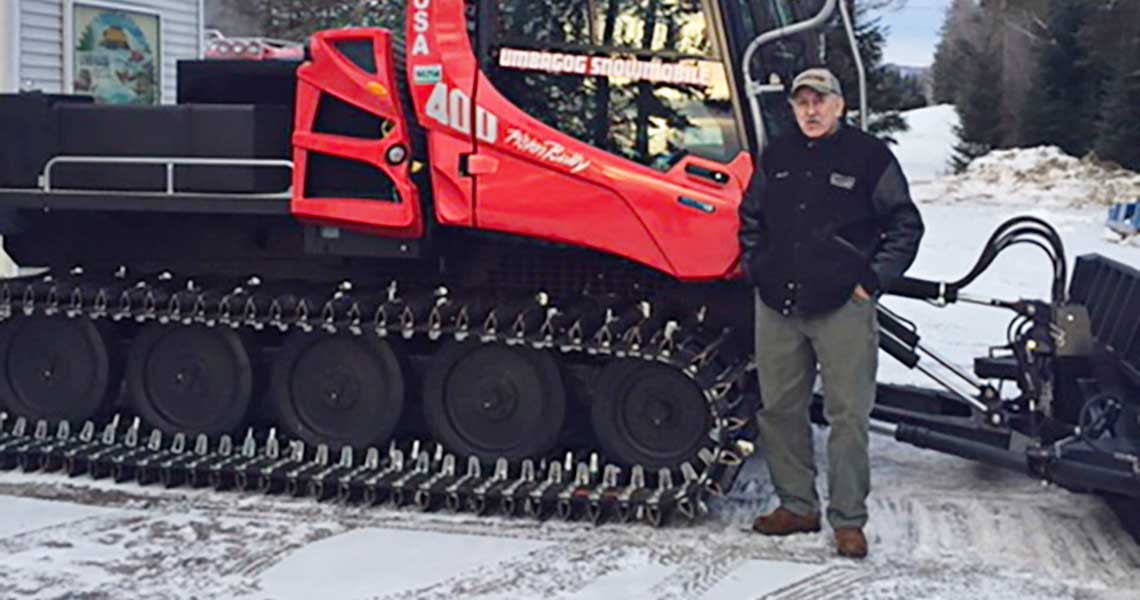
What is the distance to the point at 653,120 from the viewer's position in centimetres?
638

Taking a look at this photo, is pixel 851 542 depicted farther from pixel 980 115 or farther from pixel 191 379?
pixel 980 115

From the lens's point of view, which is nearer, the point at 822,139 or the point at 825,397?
the point at 822,139

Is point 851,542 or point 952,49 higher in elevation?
point 952,49

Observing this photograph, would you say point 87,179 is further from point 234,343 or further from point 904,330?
point 904,330

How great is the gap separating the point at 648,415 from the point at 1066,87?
37.4 metres

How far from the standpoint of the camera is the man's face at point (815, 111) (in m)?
Result: 5.91

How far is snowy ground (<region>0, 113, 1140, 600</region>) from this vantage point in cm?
557

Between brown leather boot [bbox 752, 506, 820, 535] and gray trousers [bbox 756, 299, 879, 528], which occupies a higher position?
gray trousers [bbox 756, 299, 879, 528]

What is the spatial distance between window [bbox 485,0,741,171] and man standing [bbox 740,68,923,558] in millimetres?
441

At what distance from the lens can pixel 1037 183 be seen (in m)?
33.6

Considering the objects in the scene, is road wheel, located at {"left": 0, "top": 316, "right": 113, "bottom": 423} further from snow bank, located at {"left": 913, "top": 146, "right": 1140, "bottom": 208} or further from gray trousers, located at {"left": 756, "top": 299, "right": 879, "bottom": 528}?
snow bank, located at {"left": 913, "top": 146, "right": 1140, "bottom": 208}

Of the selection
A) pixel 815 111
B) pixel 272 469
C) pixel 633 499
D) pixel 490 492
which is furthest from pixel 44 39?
pixel 815 111

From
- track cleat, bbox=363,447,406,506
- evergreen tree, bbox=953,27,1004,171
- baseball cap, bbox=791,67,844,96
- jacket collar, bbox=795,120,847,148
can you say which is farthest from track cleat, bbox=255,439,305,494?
evergreen tree, bbox=953,27,1004,171

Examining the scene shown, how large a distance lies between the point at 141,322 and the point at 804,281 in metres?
3.30
